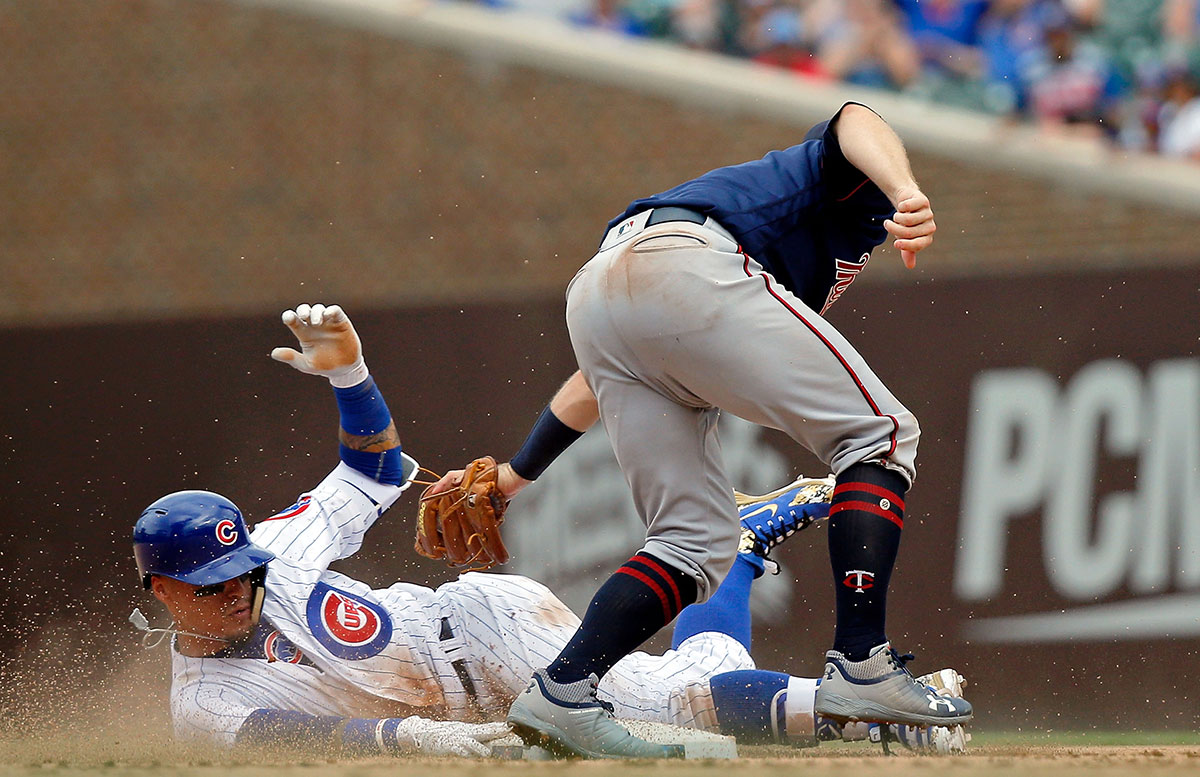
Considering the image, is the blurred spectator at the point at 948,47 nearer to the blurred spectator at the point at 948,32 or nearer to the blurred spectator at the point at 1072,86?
the blurred spectator at the point at 948,32

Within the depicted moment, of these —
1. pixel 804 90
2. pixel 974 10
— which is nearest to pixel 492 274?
pixel 804 90

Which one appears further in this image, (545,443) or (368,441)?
(368,441)

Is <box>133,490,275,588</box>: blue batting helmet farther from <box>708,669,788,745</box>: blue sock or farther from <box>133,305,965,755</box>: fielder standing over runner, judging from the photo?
<box>708,669,788,745</box>: blue sock

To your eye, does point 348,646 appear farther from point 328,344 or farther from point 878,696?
point 878,696

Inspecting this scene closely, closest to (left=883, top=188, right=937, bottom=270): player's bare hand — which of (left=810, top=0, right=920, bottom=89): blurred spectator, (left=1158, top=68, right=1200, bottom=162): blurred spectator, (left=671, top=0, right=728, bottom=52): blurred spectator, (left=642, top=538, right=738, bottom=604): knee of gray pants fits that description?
(left=642, top=538, right=738, bottom=604): knee of gray pants

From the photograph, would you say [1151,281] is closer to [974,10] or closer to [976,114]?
[976,114]

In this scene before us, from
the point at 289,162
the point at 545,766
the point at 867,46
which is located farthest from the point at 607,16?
the point at 545,766
